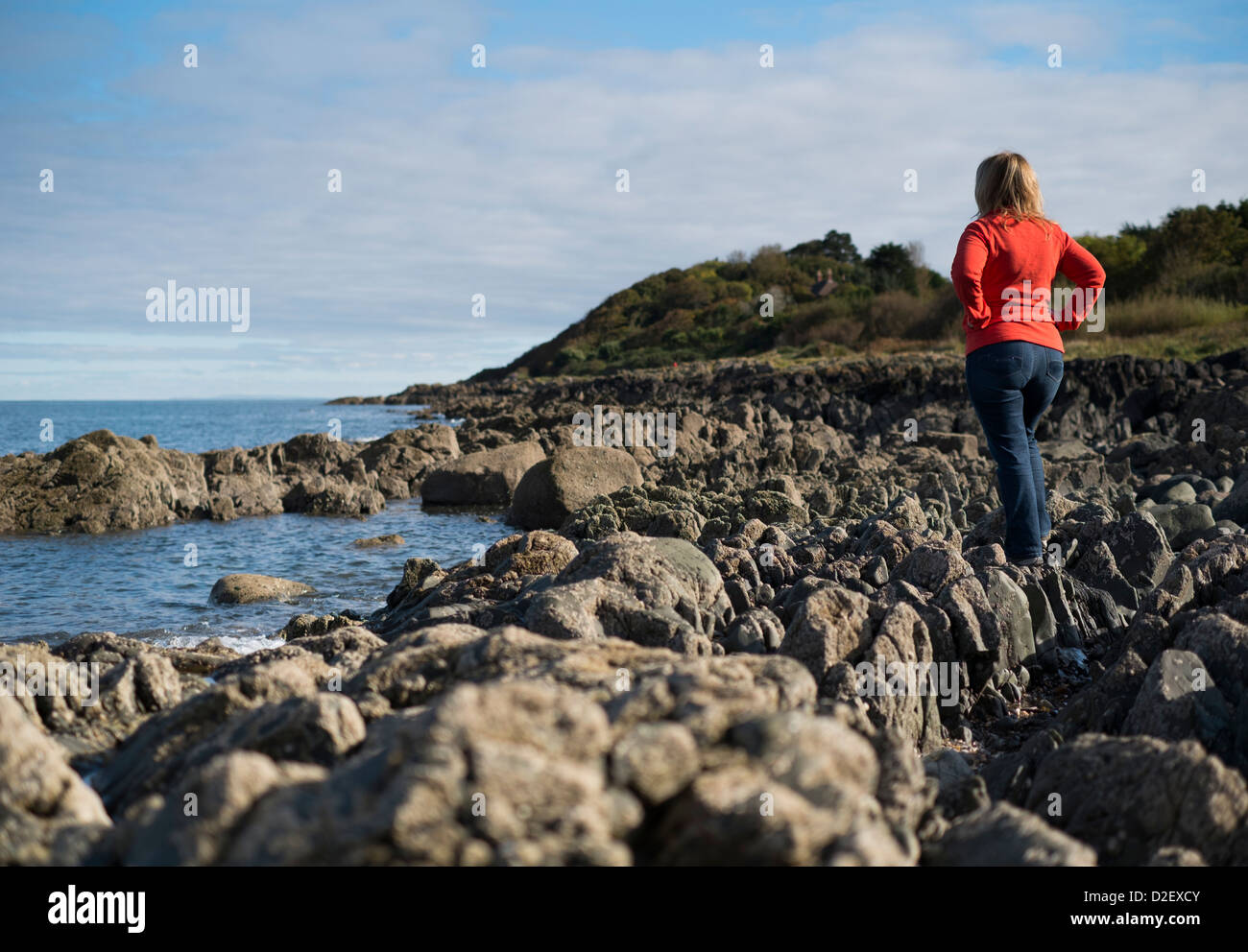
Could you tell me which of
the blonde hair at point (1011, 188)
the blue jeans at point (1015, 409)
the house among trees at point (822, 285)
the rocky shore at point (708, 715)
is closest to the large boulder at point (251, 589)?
the rocky shore at point (708, 715)

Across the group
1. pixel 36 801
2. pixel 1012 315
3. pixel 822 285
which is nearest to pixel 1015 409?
pixel 1012 315

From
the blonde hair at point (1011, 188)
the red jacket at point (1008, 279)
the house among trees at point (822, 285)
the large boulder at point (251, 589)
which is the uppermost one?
the house among trees at point (822, 285)

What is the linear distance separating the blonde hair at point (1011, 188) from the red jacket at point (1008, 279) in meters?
0.06

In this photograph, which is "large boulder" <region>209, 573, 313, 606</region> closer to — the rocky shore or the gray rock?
the rocky shore

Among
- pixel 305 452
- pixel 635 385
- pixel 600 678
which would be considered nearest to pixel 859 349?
pixel 635 385

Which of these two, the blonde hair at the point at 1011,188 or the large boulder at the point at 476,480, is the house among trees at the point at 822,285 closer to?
the large boulder at the point at 476,480

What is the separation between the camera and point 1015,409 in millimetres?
5738

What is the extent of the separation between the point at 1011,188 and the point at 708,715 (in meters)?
4.53

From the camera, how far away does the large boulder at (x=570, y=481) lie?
1473 cm

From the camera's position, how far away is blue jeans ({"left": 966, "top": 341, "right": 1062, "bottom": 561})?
562 centimetres

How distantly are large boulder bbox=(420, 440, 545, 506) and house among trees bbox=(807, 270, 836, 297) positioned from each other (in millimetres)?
59570

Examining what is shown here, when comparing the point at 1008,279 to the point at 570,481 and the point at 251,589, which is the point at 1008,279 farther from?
the point at 570,481
